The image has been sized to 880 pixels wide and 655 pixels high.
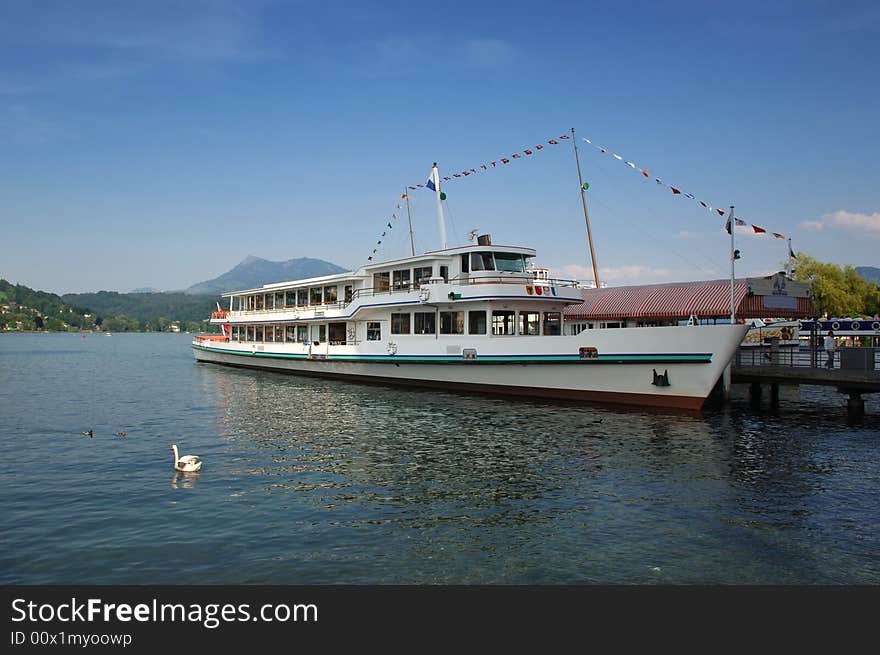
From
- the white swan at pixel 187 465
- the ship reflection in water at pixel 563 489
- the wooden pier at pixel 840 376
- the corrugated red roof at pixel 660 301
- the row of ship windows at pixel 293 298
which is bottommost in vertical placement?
the ship reflection in water at pixel 563 489

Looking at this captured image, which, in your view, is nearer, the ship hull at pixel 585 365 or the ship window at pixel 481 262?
the ship hull at pixel 585 365

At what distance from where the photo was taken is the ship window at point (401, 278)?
34731 millimetres

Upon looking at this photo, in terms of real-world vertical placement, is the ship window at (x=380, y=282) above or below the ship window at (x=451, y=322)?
above

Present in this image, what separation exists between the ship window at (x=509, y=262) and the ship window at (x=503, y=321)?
2292mm

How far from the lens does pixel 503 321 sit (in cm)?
3078

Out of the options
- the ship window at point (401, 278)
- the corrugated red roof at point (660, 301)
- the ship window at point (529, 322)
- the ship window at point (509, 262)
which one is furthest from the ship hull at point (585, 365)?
the corrugated red roof at point (660, 301)

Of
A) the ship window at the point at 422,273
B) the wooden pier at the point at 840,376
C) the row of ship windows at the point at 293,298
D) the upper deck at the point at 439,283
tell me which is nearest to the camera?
the wooden pier at the point at 840,376

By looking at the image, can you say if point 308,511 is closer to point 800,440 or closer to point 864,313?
point 800,440

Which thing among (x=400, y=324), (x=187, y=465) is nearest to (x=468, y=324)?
(x=400, y=324)

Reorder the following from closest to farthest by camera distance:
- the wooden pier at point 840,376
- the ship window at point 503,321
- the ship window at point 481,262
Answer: the wooden pier at point 840,376
the ship window at point 503,321
the ship window at point 481,262

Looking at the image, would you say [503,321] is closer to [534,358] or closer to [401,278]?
[534,358]

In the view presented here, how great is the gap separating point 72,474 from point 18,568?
6590mm

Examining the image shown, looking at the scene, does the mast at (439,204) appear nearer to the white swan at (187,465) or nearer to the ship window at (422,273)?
the ship window at (422,273)
